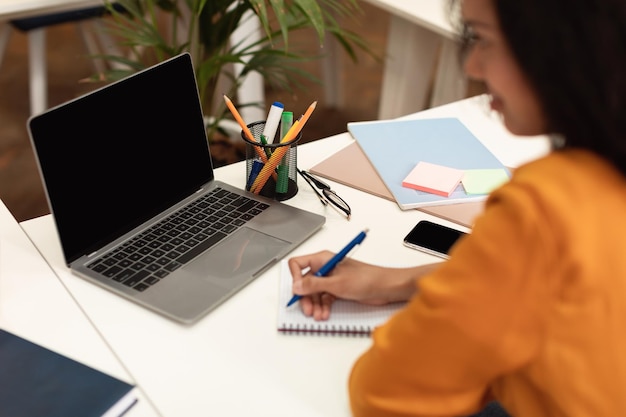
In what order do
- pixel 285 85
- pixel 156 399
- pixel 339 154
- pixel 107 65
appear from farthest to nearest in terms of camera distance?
pixel 107 65, pixel 285 85, pixel 339 154, pixel 156 399

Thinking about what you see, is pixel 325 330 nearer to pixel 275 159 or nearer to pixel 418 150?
pixel 275 159

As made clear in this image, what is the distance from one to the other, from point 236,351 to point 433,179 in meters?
0.52

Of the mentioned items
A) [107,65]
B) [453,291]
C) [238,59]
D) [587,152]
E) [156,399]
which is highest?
[587,152]

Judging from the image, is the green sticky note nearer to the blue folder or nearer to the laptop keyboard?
the blue folder

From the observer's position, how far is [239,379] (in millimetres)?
762

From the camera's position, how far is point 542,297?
52cm

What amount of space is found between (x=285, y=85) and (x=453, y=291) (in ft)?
4.36

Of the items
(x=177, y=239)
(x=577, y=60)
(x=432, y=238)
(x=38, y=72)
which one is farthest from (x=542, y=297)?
(x=38, y=72)

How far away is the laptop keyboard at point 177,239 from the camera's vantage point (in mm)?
914

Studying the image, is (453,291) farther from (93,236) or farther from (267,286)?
(93,236)

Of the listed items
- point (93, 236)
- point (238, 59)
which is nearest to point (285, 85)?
point (238, 59)

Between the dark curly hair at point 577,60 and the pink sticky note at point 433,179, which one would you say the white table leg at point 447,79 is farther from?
the dark curly hair at point 577,60

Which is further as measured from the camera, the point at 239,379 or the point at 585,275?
the point at 239,379

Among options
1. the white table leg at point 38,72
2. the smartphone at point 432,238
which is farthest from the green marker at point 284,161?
the white table leg at point 38,72
